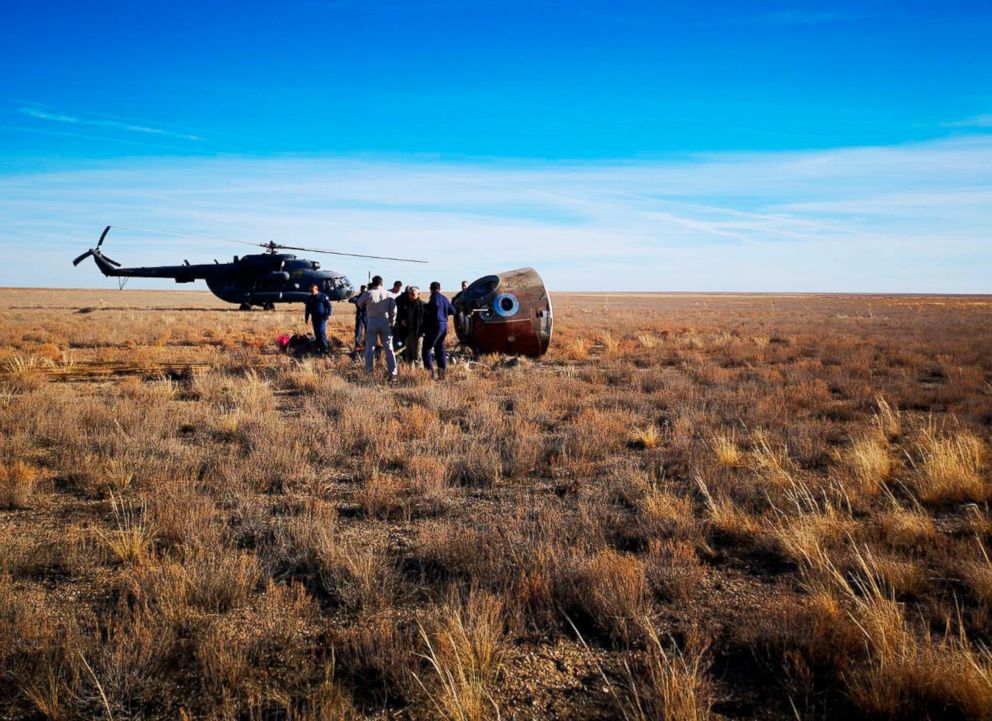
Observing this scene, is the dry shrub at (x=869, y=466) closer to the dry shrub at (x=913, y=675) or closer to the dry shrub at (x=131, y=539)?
the dry shrub at (x=913, y=675)

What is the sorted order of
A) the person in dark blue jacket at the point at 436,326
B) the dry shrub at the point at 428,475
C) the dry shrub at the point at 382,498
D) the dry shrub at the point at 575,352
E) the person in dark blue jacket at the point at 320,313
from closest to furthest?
the dry shrub at the point at 382,498
the dry shrub at the point at 428,475
the person in dark blue jacket at the point at 436,326
the person in dark blue jacket at the point at 320,313
the dry shrub at the point at 575,352

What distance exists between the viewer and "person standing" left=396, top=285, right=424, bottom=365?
13625 millimetres

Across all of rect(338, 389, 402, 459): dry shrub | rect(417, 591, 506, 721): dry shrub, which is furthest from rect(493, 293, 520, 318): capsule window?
rect(417, 591, 506, 721): dry shrub

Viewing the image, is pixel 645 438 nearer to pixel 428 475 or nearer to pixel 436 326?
pixel 428 475

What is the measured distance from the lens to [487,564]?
422cm

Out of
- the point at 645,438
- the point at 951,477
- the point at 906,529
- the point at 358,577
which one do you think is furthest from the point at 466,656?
the point at 951,477

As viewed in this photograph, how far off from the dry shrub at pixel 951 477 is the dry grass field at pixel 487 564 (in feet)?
A: 0.10

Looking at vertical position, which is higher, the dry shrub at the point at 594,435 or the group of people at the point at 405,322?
the group of people at the point at 405,322

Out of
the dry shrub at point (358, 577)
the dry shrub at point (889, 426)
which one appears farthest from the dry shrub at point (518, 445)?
the dry shrub at point (889, 426)

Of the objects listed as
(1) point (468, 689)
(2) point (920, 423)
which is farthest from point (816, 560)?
(2) point (920, 423)

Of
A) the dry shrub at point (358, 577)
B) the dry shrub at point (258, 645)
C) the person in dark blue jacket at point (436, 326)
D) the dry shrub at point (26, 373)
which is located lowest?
the dry shrub at point (258, 645)

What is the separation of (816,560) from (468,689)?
9.57ft

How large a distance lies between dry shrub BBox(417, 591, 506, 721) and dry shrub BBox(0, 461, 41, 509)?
4538 mm

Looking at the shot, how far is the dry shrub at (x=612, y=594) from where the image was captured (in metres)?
3.60
